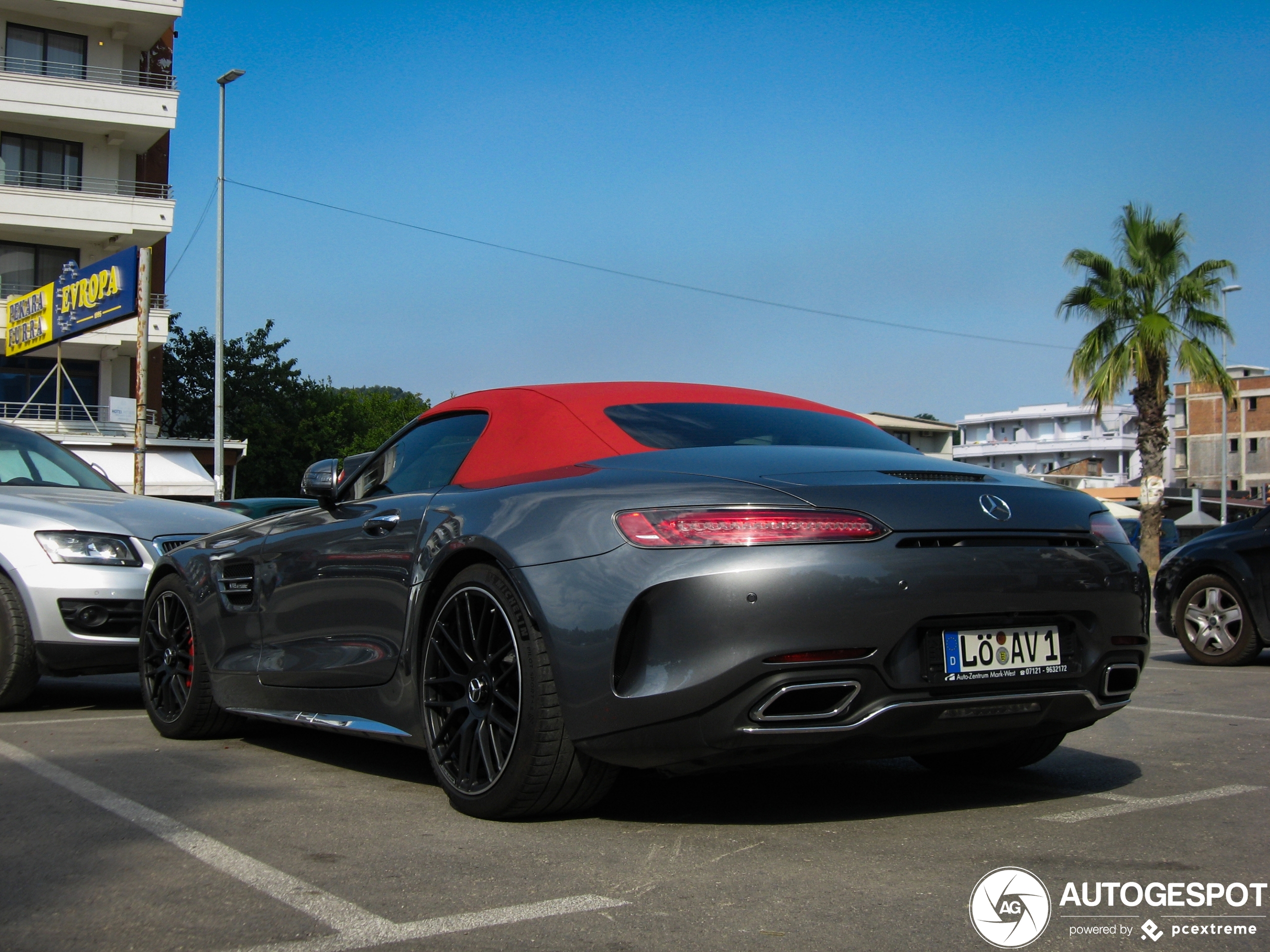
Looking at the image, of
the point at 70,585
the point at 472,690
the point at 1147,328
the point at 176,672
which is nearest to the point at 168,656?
the point at 176,672

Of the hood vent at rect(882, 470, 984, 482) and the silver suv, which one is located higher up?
the hood vent at rect(882, 470, 984, 482)

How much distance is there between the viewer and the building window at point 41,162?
121ft

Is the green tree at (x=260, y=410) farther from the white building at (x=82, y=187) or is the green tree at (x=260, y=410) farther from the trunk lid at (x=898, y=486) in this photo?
the trunk lid at (x=898, y=486)

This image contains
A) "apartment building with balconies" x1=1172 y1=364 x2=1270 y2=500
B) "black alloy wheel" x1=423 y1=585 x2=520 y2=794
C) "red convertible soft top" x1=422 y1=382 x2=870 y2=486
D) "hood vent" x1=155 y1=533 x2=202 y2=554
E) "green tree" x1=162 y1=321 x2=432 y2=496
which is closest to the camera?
"black alloy wheel" x1=423 y1=585 x2=520 y2=794

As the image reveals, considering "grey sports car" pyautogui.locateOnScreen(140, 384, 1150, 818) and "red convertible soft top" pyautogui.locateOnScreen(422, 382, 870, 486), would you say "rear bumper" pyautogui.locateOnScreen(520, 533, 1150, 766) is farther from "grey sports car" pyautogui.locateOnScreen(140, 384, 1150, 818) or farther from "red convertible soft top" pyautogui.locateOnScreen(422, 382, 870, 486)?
"red convertible soft top" pyautogui.locateOnScreen(422, 382, 870, 486)

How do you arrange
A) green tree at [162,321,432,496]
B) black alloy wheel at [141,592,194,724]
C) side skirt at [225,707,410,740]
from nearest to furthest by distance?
side skirt at [225,707,410,740], black alloy wheel at [141,592,194,724], green tree at [162,321,432,496]

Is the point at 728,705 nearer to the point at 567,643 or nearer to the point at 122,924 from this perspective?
the point at 567,643

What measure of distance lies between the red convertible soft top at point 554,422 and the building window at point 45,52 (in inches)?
1470

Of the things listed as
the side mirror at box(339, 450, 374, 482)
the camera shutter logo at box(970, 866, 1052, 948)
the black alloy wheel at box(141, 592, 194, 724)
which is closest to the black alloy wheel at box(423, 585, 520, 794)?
the side mirror at box(339, 450, 374, 482)

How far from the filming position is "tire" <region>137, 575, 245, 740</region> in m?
5.40

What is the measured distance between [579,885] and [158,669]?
10.9 ft

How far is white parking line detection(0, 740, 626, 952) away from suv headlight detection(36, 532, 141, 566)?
9.94 ft

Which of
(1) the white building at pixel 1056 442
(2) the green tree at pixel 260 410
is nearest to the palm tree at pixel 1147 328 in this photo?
(2) the green tree at pixel 260 410

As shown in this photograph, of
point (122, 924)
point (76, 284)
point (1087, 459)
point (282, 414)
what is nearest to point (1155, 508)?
point (76, 284)
